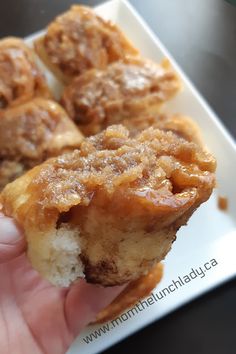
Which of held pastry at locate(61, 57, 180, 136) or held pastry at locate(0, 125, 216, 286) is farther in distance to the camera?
held pastry at locate(61, 57, 180, 136)

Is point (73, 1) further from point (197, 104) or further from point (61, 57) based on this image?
point (197, 104)

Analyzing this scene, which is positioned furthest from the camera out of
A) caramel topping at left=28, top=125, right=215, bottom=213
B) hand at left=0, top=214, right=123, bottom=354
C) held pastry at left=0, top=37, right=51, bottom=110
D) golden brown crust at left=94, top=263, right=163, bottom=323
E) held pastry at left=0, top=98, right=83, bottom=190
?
held pastry at left=0, top=37, right=51, bottom=110

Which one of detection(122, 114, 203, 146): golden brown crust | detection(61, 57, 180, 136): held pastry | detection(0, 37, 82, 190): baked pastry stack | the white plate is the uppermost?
detection(0, 37, 82, 190): baked pastry stack

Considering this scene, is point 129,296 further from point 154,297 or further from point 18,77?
point 18,77

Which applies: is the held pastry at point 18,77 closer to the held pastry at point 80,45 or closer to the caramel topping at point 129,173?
the held pastry at point 80,45

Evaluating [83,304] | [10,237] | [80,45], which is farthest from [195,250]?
[80,45]

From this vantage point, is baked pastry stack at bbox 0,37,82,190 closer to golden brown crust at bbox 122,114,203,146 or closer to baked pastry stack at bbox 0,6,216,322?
golden brown crust at bbox 122,114,203,146

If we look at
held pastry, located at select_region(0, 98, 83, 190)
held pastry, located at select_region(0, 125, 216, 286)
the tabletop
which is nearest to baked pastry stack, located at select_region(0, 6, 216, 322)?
held pastry, located at select_region(0, 125, 216, 286)

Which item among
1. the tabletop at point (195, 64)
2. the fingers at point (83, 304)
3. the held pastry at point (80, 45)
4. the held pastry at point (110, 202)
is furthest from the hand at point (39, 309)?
the held pastry at point (80, 45)

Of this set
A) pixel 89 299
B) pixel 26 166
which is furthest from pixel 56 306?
pixel 26 166
